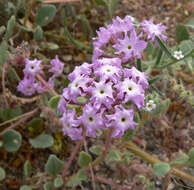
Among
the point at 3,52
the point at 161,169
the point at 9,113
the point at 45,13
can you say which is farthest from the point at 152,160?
the point at 45,13

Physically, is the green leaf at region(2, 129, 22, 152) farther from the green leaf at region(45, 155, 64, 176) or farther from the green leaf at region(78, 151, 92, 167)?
the green leaf at region(78, 151, 92, 167)

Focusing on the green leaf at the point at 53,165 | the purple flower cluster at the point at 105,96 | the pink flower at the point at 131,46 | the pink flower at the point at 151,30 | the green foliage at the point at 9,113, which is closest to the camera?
the purple flower cluster at the point at 105,96

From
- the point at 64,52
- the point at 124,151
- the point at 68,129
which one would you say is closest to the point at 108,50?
the point at 68,129

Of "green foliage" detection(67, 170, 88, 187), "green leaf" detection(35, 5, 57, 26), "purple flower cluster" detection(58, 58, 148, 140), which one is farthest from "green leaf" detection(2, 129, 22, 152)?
"green leaf" detection(35, 5, 57, 26)

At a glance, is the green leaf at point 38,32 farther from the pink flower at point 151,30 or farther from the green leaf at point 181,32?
the green leaf at point 181,32

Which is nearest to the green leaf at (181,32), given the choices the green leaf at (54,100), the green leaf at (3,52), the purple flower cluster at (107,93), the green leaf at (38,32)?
the purple flower cluster at (107,93)

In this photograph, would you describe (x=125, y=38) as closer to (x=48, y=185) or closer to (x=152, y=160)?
(x=152, y=160)

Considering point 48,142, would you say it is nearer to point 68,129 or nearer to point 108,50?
point 68,129
